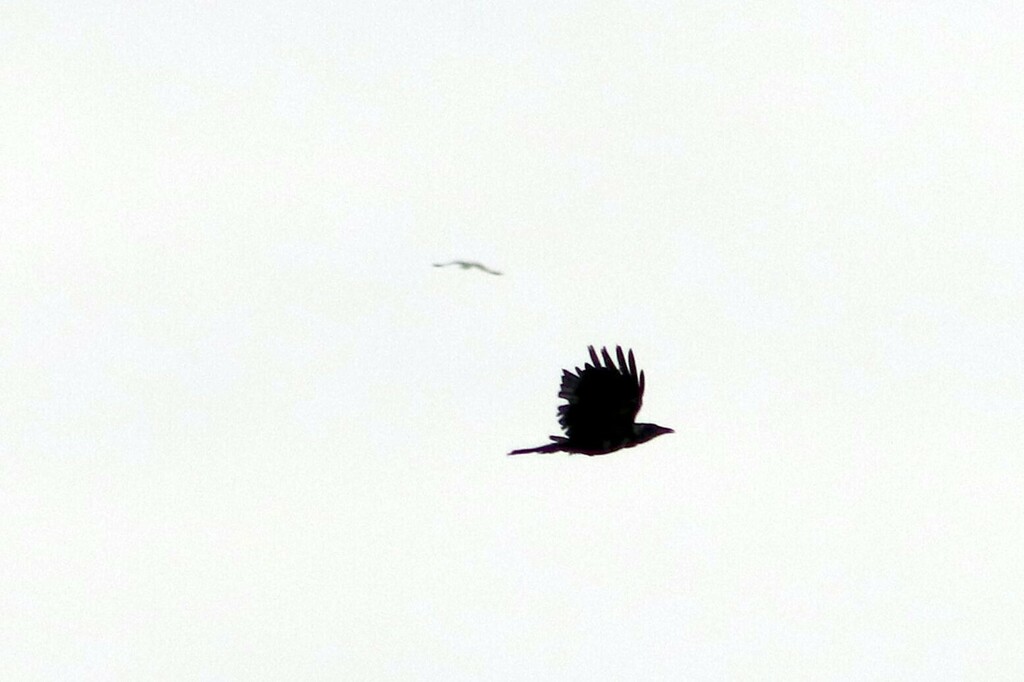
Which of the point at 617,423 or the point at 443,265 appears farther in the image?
the point at 617,423

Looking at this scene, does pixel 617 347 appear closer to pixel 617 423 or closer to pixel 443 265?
pixel 617 423

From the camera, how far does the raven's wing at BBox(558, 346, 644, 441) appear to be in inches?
991

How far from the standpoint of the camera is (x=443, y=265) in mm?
17234

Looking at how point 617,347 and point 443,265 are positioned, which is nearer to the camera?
point 443,265

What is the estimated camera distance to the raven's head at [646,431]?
25.8 meters

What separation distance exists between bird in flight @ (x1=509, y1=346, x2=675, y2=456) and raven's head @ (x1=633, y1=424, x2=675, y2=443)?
49 centimetres

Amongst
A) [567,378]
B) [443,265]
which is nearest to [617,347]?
[567,378]

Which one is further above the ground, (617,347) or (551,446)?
(617,347)

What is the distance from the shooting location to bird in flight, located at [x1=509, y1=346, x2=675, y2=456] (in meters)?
25.1

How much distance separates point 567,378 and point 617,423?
136 centimetres

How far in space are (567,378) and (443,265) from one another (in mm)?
8755

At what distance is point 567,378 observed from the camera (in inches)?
1006

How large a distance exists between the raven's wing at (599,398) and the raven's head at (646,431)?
0.64 meters

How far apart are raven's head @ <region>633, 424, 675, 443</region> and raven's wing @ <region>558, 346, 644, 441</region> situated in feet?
2.11
